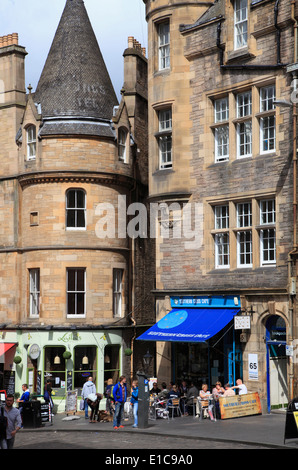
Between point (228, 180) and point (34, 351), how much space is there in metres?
12.6

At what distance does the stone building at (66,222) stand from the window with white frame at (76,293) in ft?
0.15

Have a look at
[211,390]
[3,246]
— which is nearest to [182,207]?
[211,390]

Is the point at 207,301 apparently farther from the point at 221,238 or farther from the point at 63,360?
the point at 63,360

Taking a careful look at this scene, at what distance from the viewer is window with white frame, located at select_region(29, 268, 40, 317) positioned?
3622cm

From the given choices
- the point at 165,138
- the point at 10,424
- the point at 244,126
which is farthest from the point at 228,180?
the point at 10,424

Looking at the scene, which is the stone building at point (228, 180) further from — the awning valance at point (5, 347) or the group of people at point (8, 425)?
the group of people at point (8, 425)

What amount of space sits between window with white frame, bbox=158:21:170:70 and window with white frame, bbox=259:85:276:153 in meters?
4.89

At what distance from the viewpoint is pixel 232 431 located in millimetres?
23016

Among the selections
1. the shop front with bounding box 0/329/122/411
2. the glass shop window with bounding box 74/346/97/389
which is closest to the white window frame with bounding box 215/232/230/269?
the shop front with bounding box 0/329/122/411

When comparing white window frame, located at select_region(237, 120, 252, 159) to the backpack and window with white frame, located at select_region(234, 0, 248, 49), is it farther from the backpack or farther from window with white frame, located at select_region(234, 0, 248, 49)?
the backpack

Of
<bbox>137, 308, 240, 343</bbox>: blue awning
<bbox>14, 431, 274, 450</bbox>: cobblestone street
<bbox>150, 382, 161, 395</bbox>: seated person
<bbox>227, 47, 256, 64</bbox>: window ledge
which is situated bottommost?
<bbox>14, 431, 274, 450</bbox>: cobblestone street

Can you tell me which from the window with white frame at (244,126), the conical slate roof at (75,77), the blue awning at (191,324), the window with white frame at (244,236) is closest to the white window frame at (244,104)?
the window with white frame at (244,126)

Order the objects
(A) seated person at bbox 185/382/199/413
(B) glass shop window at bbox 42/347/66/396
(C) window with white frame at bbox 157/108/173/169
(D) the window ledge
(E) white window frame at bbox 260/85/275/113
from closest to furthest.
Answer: (A) seated person at bbox 185/382/199/413
(E) white window frame at bbox 260/85/275/113
(D) the window ledge
(C) window with white frame at bbox 157/108/173/169
(B) glass shop window at bbox 42/347/66/396
